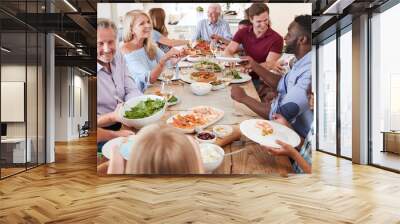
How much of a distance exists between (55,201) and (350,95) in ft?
21.5

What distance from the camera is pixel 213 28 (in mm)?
6309

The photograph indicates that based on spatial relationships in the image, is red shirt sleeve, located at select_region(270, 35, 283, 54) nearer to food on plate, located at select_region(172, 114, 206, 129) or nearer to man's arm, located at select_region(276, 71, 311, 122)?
man's arm, located at select_region(276, 71, 311, 122)

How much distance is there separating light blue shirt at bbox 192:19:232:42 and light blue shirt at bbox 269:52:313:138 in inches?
47.0

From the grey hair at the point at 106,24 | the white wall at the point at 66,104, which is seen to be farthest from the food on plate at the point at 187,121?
the white wall at the point at 66,104

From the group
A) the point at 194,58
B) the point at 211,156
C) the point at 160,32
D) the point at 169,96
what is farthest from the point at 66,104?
the point at 211,156

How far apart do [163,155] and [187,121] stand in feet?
2.18

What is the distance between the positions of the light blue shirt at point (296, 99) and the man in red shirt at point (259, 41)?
325mm

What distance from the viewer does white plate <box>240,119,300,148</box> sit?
6.07 m

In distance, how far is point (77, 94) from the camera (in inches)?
655

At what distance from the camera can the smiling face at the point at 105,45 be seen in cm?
616

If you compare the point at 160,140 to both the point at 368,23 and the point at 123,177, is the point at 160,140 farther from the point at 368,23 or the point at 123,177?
the point at 368,23

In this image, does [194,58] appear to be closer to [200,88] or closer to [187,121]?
[200,88]

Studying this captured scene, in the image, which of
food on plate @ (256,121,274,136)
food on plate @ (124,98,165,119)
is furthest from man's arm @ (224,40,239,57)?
food on plate @ (124,98,165,119)

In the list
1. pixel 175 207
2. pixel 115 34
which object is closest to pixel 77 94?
pixel 115 34
